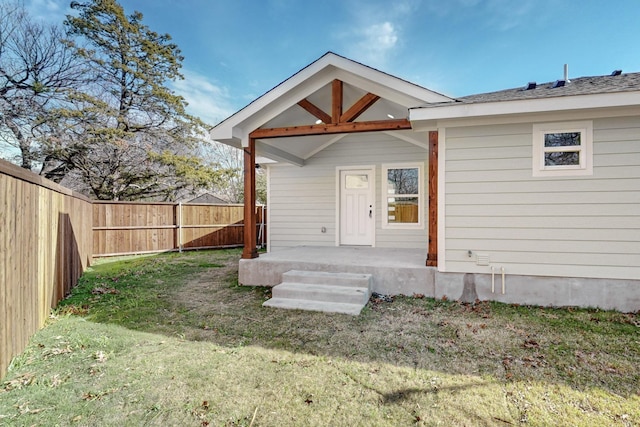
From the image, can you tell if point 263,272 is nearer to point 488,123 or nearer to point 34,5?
point 488,123

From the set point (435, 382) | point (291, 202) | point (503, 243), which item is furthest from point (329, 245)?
point (435, 382)

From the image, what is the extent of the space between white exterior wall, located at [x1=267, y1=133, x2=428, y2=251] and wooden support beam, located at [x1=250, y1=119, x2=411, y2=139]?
2325 millimetres

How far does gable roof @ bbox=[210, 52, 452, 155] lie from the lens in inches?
193

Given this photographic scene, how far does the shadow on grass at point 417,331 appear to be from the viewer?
2.75 meters

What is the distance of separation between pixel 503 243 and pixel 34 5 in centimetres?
1694

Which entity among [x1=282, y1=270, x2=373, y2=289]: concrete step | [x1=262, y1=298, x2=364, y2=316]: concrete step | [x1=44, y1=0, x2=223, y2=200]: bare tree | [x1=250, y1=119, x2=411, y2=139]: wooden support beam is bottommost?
[x1=262, y1=298, x2=364, y2=316]: concrete step

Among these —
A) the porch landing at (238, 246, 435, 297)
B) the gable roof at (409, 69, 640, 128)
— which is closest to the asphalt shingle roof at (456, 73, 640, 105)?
the gable roof at (409, 69, 640, 128)

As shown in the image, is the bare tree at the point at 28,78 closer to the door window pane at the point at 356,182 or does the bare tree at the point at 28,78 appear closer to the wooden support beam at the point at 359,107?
the door window pane at the point at 356,182

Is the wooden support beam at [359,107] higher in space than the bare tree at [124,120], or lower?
lower

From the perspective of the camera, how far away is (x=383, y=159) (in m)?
7.86

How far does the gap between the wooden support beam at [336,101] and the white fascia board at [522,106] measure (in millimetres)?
1259

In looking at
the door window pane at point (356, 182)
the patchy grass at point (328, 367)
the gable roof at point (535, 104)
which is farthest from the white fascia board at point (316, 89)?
the patchy grass at point (328, 367)

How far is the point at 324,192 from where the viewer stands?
27.4 feet

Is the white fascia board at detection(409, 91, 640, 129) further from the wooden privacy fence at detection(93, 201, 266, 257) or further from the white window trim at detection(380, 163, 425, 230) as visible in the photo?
the wooden privacy fence at detection(93, 201, 266, 257)
